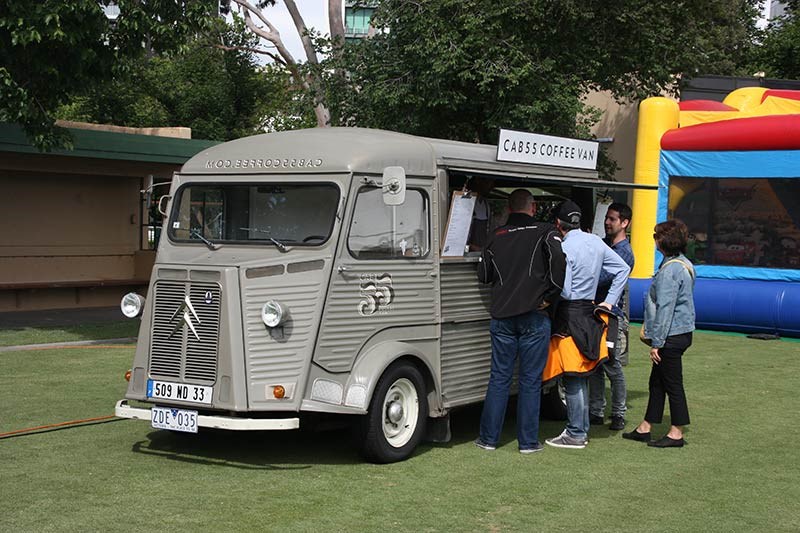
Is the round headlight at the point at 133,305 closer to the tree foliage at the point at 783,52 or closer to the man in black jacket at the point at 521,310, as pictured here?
the man in black jacket at the point at 521,310

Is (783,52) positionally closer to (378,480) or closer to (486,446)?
(486,446)

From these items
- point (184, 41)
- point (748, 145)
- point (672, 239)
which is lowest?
point (672, 239)

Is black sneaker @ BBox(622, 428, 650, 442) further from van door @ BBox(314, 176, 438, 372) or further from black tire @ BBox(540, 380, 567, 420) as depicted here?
van door @ BBox(314, 176, 438, 372)

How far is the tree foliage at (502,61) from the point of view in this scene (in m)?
21.0

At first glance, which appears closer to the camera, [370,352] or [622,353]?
[370,352]

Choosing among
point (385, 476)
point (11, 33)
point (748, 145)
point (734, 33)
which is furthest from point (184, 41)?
point (734, 33)

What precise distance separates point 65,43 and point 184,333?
26.0 feet

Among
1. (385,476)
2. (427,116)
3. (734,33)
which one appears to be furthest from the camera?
(734,33)

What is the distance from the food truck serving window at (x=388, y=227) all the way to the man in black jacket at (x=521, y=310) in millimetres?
571

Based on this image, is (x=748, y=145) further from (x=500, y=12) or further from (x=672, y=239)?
(x=672, y=239)

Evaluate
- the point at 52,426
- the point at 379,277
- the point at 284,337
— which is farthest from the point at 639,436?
the point at 52,426

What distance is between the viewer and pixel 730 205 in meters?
17.2

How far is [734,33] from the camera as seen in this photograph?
130ft

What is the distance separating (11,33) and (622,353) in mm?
8866
